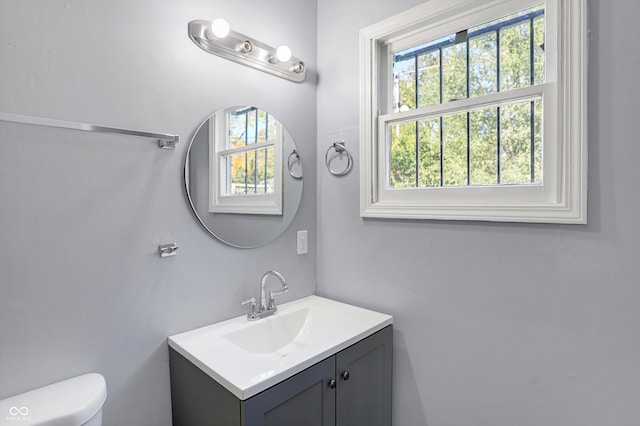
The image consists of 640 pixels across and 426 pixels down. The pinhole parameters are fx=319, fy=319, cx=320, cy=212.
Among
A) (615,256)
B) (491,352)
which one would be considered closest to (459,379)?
(491,352)

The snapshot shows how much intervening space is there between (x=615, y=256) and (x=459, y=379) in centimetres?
73

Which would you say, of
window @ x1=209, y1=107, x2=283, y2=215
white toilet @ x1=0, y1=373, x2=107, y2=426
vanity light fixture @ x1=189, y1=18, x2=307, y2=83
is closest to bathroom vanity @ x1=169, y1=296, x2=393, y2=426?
white toilet @ x1=0, y1=373, x2=107, y2=426

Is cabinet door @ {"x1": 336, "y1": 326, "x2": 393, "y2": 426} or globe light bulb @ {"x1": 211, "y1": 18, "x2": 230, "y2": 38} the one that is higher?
globe light bulb @ {"x1": 211, "y1": 18, "x2": 230, "y2": 38}

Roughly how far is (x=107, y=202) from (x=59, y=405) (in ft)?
1.98

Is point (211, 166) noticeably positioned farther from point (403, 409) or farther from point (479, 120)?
point (403, 409)

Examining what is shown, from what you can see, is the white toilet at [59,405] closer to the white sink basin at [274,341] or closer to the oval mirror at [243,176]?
the white sink basin at [274,341]

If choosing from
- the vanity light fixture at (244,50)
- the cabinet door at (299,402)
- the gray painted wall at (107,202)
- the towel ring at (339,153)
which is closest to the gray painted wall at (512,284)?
the towel ring at (339,153)

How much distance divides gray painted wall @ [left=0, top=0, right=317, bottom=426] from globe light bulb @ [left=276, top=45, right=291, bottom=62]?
0.55 ft

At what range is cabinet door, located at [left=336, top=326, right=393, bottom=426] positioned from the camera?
1.22 m

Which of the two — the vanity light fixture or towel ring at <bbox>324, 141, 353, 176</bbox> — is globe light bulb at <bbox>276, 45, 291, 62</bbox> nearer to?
the vanity light fixture

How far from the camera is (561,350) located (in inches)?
43.2

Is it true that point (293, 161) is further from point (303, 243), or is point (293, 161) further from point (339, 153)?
point (303, 243)

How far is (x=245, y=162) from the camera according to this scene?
149 cm

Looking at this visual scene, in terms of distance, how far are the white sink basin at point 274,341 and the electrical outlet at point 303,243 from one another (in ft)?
0.88
